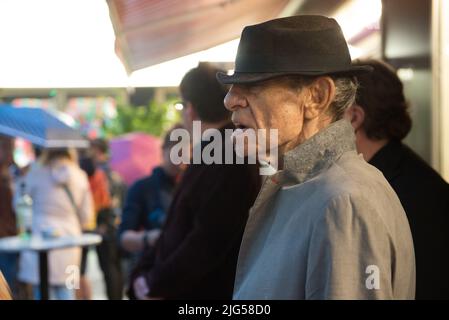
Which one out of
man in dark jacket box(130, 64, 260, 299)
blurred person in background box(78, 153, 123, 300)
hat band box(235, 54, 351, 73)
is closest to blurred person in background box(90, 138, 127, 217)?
blurred person in background box(78, 153, 123, 300)

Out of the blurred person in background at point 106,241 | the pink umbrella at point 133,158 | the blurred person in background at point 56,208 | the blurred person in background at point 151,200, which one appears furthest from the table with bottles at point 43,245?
the pink umbrella at point 133,158

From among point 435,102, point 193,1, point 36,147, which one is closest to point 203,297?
point 193,1

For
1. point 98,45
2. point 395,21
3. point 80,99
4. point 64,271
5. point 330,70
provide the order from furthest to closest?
1. point 80,99
2. point 64,271
3. point 395,21
4. point 98,45
5. point 330,70

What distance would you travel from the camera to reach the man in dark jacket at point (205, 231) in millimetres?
2881

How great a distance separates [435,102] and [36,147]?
299cm

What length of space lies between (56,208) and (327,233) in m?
4.33

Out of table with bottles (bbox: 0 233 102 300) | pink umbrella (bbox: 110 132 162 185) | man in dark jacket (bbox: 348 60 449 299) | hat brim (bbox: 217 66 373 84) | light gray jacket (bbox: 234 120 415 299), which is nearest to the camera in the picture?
light gray jacket (bbox: 234 120 415 299)

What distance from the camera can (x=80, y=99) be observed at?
737 inches

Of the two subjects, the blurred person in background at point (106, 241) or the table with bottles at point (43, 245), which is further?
the blurred person in background at point (106, 241)

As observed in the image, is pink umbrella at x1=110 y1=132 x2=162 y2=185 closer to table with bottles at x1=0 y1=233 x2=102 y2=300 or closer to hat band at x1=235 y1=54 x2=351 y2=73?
table with bottles at x1=0 y1=233 x2=102 y2=300

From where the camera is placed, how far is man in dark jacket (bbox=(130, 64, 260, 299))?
9.45 feet

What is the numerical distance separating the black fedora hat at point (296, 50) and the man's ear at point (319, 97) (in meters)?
0.04

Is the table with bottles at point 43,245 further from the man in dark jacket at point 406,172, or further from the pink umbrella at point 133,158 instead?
the pink umbrella at point 133,158

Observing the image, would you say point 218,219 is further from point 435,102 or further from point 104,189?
point 104,189
